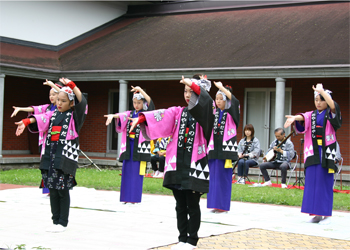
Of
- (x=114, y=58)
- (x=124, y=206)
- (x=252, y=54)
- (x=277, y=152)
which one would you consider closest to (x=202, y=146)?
(x=124, y=206)

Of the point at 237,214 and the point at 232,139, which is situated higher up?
the point at 232,139

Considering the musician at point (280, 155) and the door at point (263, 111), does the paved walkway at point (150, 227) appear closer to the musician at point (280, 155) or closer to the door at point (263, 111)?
the musician at point (280, 155)

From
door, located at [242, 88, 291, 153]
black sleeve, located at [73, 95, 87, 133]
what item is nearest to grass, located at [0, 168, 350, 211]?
door, located at [242, 88, 291, 153]

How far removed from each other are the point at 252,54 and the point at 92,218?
8.60m

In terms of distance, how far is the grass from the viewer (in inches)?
373

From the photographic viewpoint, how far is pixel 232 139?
8.00 meters

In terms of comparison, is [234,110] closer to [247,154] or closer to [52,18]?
[247,154]

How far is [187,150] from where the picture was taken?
5.30 m

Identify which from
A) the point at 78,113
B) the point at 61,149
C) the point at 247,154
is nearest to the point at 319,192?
the point at 78,113

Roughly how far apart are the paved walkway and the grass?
67 centimetres

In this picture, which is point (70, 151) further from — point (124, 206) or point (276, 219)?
point (276, 219)

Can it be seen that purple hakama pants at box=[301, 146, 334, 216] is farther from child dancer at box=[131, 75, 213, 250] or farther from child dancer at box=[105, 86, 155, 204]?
child dancer at box=[105, 86, 155, 204]

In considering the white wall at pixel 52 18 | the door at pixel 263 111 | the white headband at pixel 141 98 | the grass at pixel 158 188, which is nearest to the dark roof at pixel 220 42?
the white wall at pixel 52 18

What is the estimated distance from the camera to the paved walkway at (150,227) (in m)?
5.45
